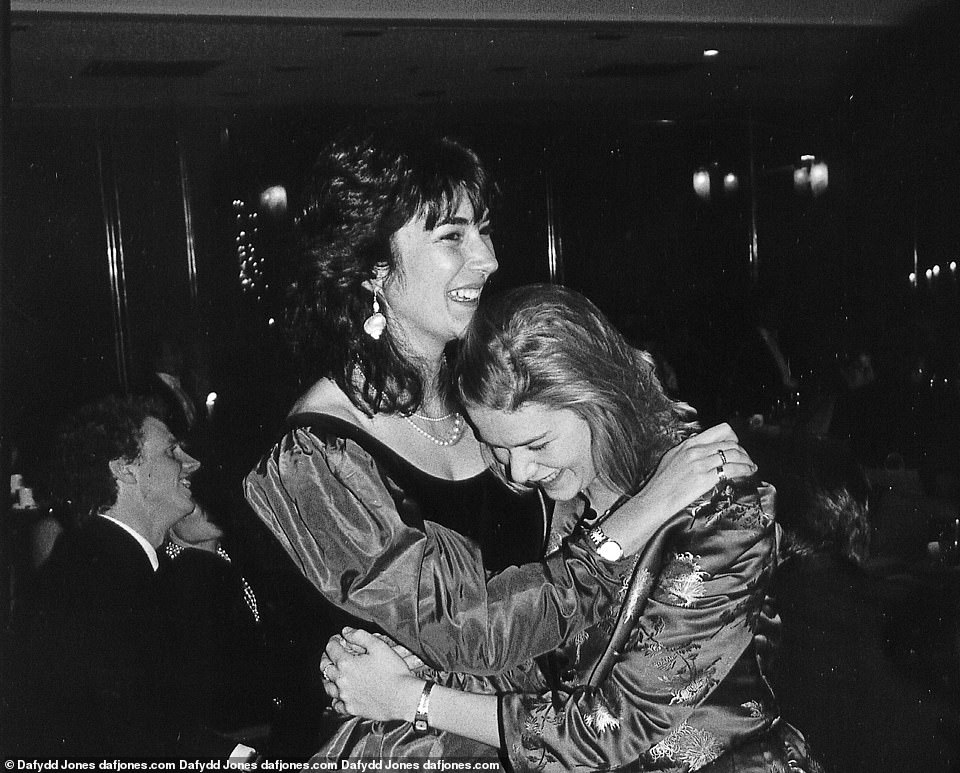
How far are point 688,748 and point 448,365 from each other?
2.34 feet

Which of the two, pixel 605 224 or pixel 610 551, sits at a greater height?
pixel 605 224

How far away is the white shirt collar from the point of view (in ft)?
5.16

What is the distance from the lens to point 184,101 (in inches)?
61.7

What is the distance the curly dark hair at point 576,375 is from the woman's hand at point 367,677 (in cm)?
35

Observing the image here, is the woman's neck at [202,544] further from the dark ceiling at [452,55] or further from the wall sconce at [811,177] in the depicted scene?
the wall sconce at [811,177]

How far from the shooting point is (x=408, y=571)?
1572mm

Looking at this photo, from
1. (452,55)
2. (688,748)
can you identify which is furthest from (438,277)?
(688,748)

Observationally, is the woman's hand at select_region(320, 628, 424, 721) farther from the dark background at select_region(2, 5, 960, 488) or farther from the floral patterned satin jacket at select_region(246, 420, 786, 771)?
the dark background at select_region(2, 5, 960, 488)

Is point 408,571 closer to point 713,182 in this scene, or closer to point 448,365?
point 448,365

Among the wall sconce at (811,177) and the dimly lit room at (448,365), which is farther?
the wall sconce at (811,177)

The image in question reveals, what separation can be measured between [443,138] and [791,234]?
0.58 metres

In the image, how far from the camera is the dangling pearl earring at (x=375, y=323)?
157 cm

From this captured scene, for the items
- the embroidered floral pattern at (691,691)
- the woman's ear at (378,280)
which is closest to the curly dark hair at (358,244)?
the woman's ear at (378,280)

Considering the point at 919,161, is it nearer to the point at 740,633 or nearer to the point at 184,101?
the point at 740,633
